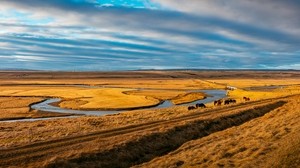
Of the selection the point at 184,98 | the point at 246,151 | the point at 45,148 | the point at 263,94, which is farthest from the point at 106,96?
the point at 246,151

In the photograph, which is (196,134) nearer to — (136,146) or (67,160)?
(136,146)

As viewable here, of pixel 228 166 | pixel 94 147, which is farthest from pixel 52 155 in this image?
pixel 228 166

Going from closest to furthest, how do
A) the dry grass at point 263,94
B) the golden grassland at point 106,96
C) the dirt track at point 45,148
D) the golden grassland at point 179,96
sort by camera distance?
the dirt track at point 45,148 → the golden grassland at point 106,96 → the dry grass at point 263,94 → the golden grassland at point 179,96

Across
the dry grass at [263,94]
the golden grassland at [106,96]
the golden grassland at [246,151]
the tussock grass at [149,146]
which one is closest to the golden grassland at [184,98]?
the golden grassland at [106,96]

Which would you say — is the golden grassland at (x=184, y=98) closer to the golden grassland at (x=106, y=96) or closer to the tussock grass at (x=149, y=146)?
the golden grassland at (x=106, y=96)

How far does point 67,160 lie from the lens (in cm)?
2244

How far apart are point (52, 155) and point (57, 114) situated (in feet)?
126

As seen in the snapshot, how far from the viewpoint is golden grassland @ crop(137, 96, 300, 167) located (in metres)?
18.7

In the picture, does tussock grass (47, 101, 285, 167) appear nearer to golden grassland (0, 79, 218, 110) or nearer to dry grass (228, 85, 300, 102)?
golden grassland (0, 79, 218, 110)

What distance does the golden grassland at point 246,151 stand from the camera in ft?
61.4

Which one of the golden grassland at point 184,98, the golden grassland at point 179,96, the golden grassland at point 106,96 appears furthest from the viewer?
the golden grassland at point 179,96

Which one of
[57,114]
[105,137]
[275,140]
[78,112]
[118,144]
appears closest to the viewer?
[275,140]

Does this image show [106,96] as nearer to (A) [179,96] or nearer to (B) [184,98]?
(A) [179,96]

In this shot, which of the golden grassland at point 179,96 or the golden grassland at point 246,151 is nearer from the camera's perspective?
the golden grassland at point 246,151
